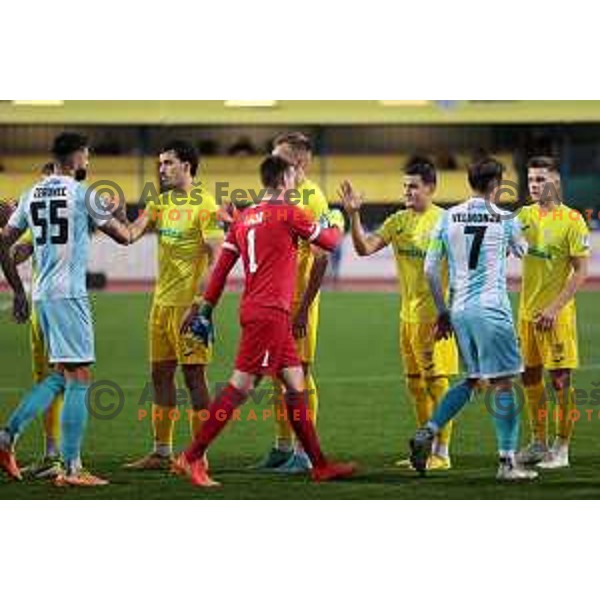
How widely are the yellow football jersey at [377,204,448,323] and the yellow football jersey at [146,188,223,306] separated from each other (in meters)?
0.81

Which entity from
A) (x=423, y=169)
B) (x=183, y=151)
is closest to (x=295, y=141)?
(x=183, y=151)

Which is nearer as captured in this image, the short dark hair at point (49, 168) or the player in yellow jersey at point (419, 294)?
the short dark hair at point (49, 168)

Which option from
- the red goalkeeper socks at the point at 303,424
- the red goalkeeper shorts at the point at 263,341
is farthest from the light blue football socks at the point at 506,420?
the red goalkeeper shorts at the point at 263,341

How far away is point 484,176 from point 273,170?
95cm

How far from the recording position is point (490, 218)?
8539 mm

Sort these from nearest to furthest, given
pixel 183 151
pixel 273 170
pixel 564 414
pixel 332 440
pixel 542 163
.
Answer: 1. pixel 273 170
2. pixel 183 151
3. pixel 542 163
4. pixel 564 414
5. pixel 332 440

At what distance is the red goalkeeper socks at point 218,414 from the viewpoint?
8.26m

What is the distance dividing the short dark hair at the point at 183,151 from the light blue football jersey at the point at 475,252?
111 cm

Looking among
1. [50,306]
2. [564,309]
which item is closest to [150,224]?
[50,306]

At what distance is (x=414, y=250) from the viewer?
352 inches

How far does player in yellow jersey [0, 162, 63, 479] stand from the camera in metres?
8.65

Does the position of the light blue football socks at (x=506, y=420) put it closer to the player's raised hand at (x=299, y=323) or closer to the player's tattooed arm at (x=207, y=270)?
the player's raised hand at (x=299, y=323)

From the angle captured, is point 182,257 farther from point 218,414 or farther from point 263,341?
point 218,414

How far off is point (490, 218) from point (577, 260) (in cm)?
66
